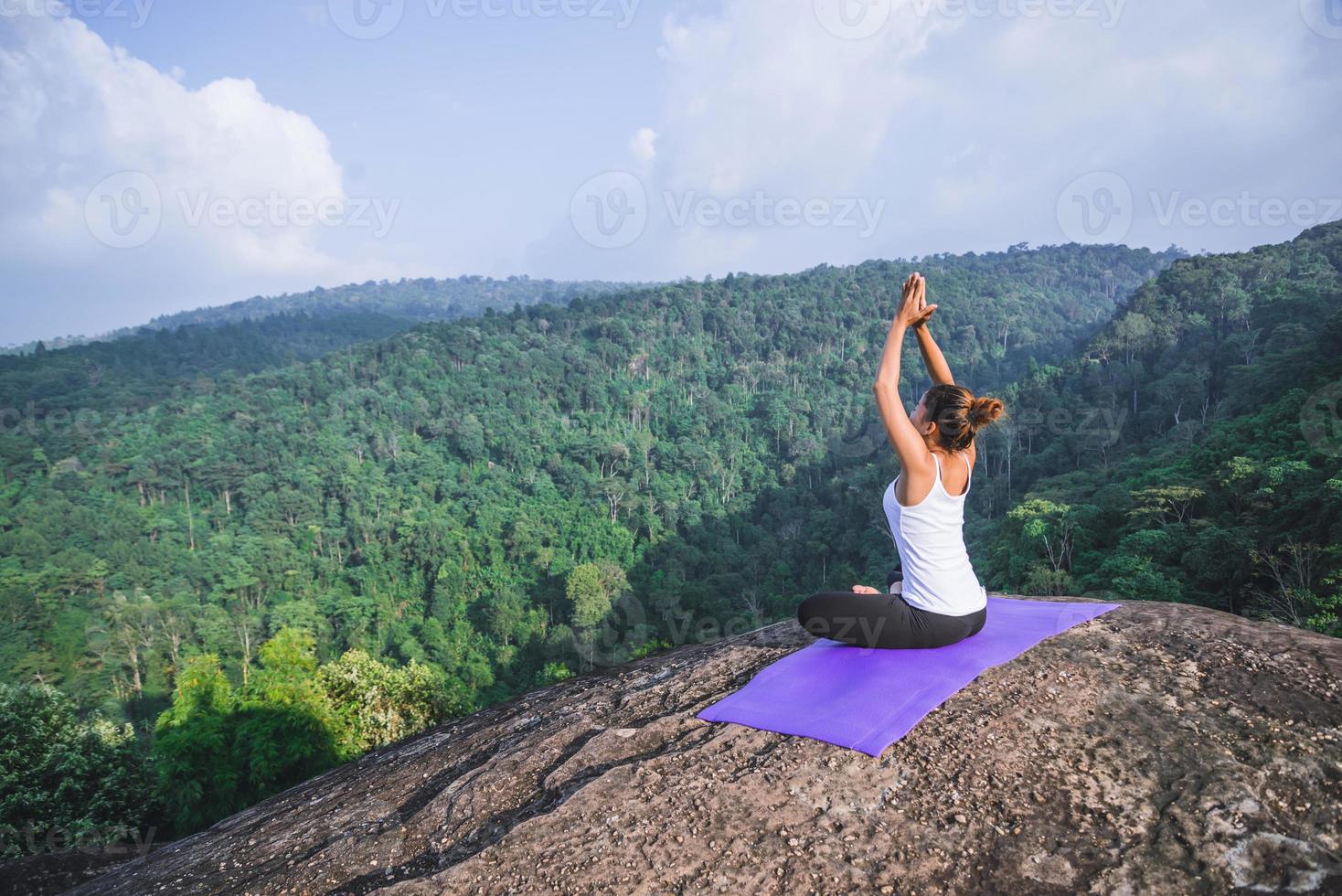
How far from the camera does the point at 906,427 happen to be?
10.7 ft

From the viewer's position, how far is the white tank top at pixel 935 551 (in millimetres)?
3498

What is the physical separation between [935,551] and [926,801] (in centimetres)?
120

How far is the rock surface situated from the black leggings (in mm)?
304

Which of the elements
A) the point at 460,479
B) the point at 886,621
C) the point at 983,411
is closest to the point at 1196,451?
the point at 886,621

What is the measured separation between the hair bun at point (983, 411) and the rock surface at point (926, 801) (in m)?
1.36

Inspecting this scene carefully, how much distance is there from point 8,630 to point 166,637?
23.8 feet

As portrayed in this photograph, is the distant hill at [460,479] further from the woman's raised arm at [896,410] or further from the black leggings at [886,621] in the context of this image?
the woman's raised arm at [896,410]

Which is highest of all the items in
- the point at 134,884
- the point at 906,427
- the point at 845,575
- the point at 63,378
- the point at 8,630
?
the point at 63,378

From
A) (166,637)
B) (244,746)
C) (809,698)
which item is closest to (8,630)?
(166,637)

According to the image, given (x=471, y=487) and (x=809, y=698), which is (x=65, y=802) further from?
(x=471, y=487)

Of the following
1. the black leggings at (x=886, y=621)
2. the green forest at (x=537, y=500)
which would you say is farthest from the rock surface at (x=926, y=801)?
the green forest at (x=537, y=500)

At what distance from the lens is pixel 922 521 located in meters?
3.53

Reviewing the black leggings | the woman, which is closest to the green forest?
the black leggings

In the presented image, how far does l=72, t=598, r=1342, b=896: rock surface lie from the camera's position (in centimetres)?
254
